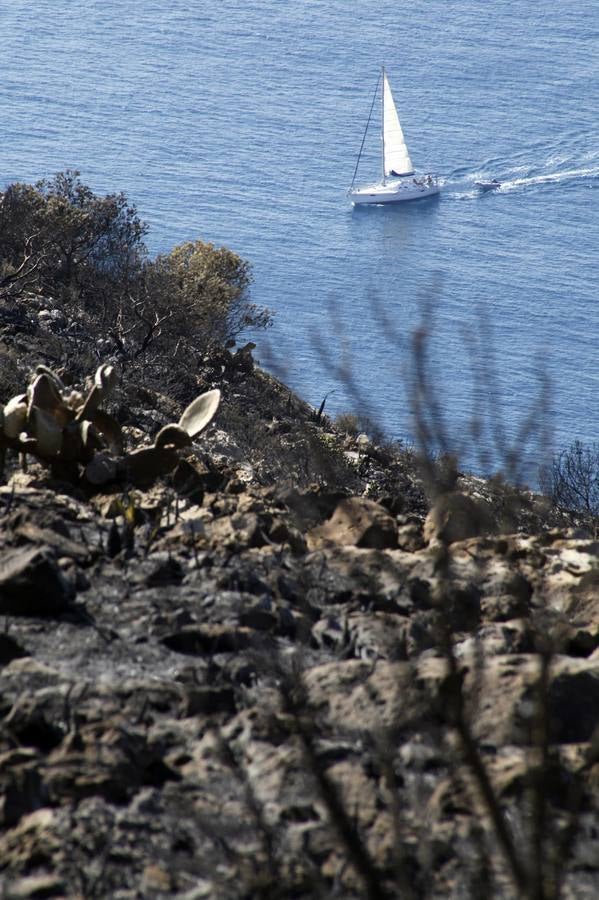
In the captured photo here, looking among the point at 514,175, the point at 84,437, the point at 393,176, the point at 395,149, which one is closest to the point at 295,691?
the point at 84,437

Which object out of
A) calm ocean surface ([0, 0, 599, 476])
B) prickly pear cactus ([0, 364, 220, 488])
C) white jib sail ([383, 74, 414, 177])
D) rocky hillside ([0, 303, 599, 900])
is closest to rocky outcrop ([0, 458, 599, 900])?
rocky hillside ([0, 303, 599, 900])

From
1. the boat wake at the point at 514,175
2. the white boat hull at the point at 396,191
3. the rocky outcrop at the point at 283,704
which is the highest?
the rocky outcrop at the point at 283,704

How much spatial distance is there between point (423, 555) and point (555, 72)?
113867 millimetres

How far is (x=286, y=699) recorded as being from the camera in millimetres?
3754

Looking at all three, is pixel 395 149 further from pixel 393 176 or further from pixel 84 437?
pixel 84 437

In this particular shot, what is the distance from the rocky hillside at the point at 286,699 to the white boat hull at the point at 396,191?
80375mm

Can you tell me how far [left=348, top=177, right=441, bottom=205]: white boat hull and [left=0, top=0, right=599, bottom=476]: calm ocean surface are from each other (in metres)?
1.05

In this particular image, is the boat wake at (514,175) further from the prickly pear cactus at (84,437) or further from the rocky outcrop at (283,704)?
the rocky outcrop at (283,704)

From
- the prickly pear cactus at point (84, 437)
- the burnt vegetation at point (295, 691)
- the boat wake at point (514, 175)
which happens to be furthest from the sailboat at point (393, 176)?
the burnt vegetation at point (295, 691)

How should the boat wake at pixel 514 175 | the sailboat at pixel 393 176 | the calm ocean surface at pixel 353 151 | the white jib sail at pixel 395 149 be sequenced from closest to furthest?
1. the calm ocean surface at pixel 353 151
2. the sailboat at pixel 393 176
3. the boat wake at pixel 514 175
4. the white jib sail at pixel 395 149

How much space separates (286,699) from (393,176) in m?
92.3

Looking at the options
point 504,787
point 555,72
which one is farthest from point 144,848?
point 555,72

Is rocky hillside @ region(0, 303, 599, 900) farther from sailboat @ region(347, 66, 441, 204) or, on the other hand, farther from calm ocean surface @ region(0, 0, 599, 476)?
sailboat @ region(347, 66, 441, 204)

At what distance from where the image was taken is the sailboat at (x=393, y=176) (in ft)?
290
